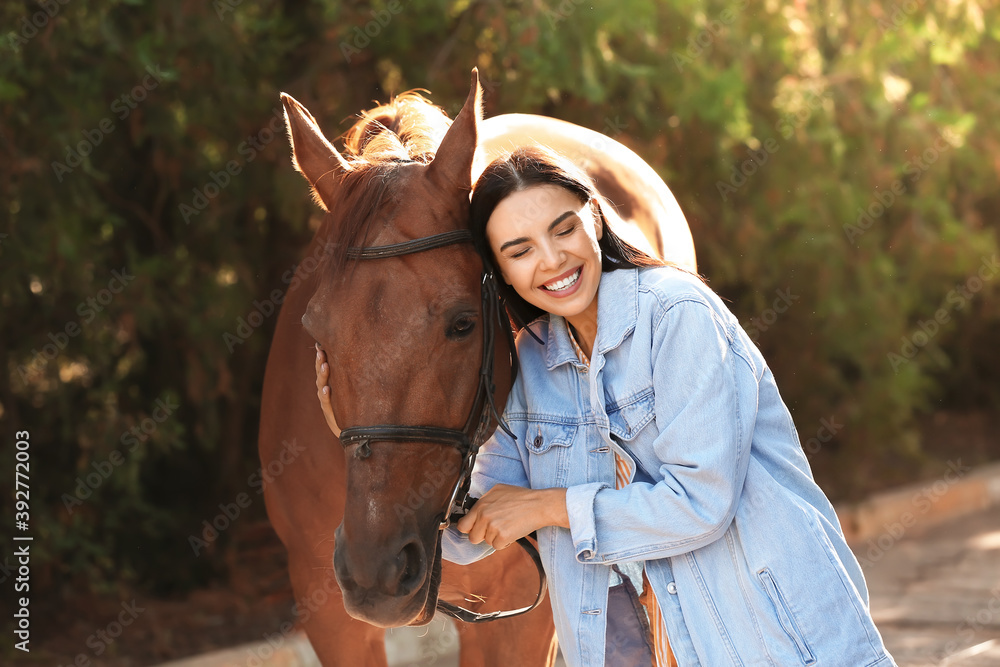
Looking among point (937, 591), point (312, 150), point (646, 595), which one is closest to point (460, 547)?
point (646, 595)

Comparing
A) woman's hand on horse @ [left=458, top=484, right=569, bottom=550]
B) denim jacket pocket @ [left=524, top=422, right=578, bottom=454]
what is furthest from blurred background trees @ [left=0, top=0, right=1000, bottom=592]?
woman's hand on horse @ [left=458, top=484, right=569, bottom=550]

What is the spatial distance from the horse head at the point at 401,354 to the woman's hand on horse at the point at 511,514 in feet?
0.29

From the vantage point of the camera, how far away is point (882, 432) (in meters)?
7.74

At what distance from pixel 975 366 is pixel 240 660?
9.30m

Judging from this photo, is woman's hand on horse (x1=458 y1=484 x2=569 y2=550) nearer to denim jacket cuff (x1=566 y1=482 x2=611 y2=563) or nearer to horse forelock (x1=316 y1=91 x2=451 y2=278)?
denim jacket cuff (x1=566 y1=482 x2=611 y2=563)

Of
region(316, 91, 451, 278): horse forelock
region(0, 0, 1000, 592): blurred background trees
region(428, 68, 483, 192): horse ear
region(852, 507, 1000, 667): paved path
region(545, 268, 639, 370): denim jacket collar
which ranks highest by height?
region(428, 68, 483, 192): horse ear

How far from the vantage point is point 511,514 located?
200 cm

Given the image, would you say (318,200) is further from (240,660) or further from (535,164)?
(240,660)

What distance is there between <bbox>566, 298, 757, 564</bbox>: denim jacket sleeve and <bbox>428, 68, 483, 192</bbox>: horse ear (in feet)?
1.90

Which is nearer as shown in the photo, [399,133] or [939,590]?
[399,133]

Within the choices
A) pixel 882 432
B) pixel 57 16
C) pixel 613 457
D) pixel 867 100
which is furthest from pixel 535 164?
pixel 882 432

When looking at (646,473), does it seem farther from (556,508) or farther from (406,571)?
(406,571)

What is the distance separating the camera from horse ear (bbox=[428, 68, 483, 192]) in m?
2.13

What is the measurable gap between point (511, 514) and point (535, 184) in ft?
2.25
